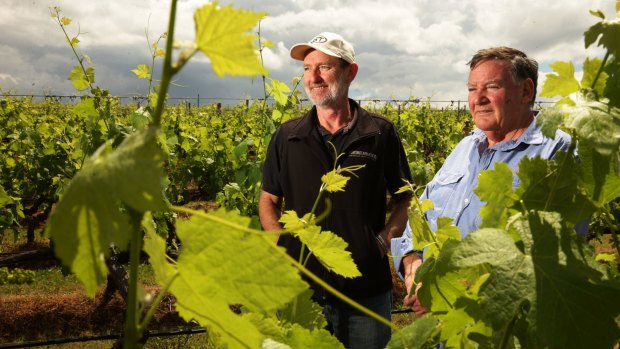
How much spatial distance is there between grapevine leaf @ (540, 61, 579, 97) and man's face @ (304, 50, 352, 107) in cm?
262

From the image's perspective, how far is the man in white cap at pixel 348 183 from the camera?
10.3 ft

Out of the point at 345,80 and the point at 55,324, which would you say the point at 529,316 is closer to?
the point at 345,80

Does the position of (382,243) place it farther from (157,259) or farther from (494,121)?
(157,259)

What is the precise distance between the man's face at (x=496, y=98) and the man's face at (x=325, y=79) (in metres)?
1.04

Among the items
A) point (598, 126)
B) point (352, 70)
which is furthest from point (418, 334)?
point (352, 70)

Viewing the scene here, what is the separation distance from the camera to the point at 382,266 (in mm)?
3232

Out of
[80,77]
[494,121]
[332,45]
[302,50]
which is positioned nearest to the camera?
[494,121]

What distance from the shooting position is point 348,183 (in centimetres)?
321

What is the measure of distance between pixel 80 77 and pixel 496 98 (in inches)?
131

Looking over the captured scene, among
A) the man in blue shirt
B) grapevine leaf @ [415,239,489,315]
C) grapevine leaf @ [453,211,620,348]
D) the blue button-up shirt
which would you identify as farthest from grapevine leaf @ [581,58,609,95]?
the man in blue shirt

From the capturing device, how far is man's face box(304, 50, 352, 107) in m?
3.41

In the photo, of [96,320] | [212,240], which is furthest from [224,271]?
[96,320]

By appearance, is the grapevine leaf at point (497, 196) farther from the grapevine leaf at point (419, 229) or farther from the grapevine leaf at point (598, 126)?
the grapevine leaf at point (419, 229)

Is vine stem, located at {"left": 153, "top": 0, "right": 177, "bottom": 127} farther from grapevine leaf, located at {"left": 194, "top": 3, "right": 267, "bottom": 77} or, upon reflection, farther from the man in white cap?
the man in white cap
